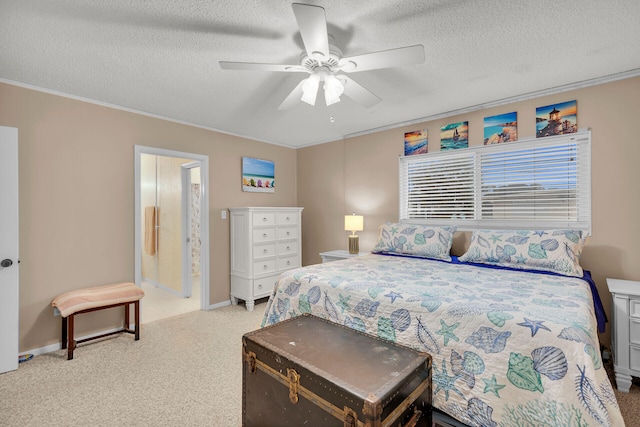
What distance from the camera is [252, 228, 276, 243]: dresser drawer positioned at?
4.00m

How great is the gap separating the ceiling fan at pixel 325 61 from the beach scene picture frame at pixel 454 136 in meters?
1.58

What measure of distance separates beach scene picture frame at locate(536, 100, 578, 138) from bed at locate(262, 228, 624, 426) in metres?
1.17

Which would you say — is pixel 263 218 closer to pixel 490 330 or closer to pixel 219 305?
pixel 219 305

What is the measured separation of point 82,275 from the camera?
9.76 ft

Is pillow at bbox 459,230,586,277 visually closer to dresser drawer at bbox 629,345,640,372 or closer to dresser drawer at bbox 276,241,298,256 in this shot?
dresser drawer at bbox 629,345,640,372

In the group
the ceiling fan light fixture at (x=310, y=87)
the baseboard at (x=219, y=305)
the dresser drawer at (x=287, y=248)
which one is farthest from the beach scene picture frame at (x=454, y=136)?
the baseboard at (x=219, y=305)

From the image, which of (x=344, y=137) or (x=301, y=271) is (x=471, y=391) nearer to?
(x=301, y=271)

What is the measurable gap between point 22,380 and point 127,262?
1247 millimetres

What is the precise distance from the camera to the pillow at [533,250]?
7.77 ft

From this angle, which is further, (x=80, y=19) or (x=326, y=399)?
(x=80, y=19)

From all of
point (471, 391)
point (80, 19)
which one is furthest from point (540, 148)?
point (80, 19)

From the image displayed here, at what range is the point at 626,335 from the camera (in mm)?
2109

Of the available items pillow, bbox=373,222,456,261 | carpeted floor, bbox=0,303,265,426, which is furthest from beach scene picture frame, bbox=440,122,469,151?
carpeted floor, bbox=0,303,265,426

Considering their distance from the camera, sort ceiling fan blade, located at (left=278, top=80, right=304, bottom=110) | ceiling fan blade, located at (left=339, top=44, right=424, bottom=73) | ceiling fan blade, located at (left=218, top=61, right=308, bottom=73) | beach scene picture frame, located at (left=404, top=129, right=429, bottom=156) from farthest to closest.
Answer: beach scene picture frame, located at (left=404, top=129, right=429, bottom=156)
ceiling fan blade, located at (left=278, top=80, right=304, bottom=110)
ceiling fan blade, located at (left=218, top=61, right=308, bottom=73)
ceiling fan blade, located at (left=339, top=44, right=424, bottom=73)
